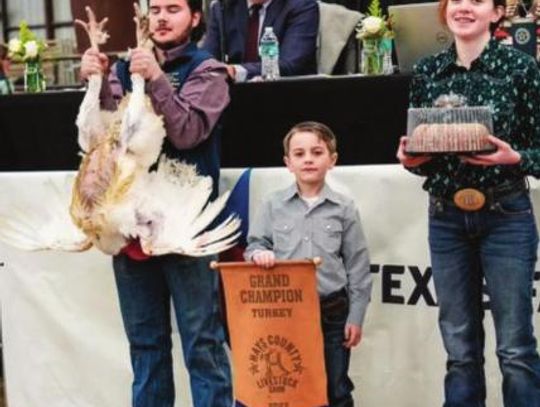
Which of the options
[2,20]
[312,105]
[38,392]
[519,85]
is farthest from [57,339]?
[2,20]

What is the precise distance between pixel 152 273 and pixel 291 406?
69cm

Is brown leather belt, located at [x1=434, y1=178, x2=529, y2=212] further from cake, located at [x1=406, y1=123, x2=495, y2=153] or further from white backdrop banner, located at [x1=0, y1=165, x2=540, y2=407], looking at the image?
white backdrop banner, located at [x1=0, y1=165, x2=540, y2=407]

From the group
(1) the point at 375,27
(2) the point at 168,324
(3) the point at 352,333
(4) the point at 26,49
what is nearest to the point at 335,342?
(3) the point at 352,333

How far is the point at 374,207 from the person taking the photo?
4.10 m

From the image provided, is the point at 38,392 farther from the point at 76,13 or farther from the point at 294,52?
the point at 76,13

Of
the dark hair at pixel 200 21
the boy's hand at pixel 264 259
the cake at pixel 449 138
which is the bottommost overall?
the boy's hand at pixel 264 259

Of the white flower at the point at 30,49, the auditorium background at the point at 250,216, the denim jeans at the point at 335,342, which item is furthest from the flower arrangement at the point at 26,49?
the denim jeans at the point at 335,342

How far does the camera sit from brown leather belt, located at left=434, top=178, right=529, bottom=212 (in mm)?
3227

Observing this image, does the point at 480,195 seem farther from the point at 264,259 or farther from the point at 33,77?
the point at 33,77

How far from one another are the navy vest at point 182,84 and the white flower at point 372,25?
113 centimetres

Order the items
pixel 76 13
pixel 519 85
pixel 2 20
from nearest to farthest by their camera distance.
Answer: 1. pixel 519 85
2. pixel 76 13
3. pixel 2 20

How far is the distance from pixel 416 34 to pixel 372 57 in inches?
9.0

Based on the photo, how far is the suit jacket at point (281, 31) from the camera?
4.91m

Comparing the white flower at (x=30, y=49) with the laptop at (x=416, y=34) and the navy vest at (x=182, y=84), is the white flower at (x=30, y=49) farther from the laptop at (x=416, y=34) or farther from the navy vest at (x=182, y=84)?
the laptop at (x=416, y=34)
